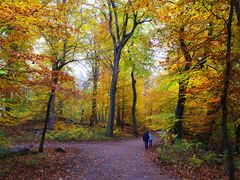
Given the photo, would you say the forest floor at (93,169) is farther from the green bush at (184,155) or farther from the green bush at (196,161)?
the green bush at (184,155)

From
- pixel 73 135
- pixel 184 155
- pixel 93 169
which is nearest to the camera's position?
pixel 93 169

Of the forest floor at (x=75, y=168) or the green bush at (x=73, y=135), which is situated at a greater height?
the green bush at (x=73, y=135)

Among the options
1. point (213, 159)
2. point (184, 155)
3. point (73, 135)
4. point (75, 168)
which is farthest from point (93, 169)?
point (73, 135)

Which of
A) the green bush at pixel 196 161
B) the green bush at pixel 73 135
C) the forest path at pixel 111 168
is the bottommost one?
the forest path at pixel 111 168

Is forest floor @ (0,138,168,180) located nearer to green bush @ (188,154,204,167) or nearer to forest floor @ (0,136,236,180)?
forest floor @ (0,136,236,180)

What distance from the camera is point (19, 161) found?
966cm

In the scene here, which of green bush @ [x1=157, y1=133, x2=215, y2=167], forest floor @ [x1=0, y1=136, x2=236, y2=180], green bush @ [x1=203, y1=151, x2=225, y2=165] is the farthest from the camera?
green bush @ [x1=157, y1=133, x2=215, y2=167]

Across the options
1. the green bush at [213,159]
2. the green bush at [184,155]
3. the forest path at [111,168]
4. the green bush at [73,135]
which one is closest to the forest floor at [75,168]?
the forest path at [111,168]

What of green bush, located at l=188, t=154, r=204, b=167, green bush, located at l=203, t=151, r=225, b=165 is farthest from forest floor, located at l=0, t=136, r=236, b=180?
green bush, located at l=203, t=151, r=225, b=165

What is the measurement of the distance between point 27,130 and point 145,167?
44.6 feet

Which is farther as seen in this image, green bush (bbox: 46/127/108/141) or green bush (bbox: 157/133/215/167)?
green bush (bbox: 46/127/108/141)

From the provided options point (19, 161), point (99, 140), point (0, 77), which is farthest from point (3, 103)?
point (99, 140)

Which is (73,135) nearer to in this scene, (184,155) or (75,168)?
(75,168)

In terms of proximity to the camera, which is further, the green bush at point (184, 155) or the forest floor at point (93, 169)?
the green bush at point (184, 155)
